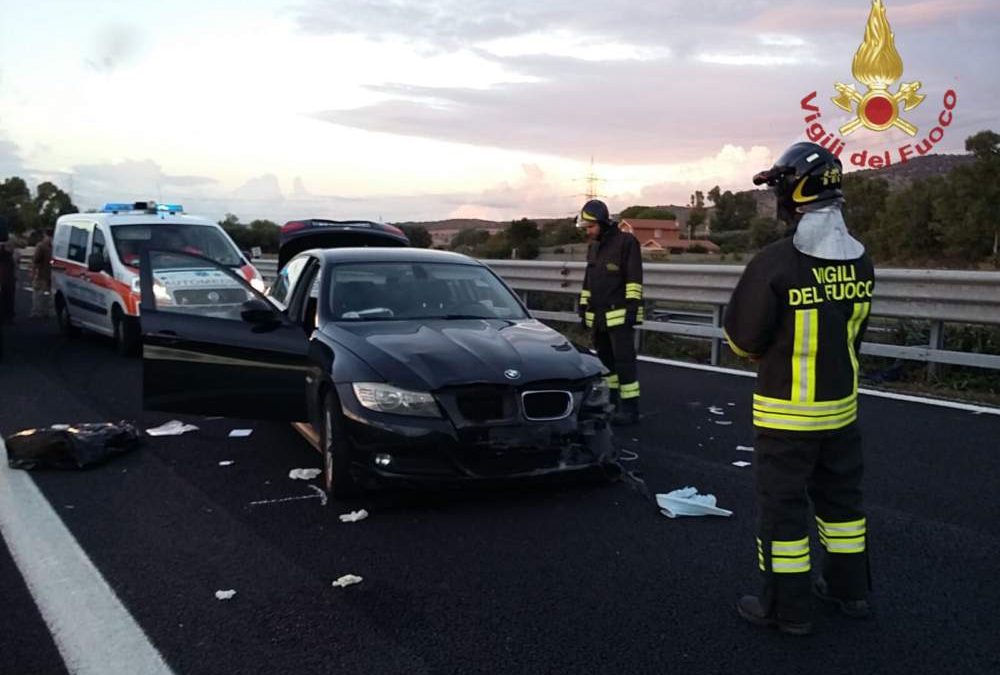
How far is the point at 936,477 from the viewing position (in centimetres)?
568

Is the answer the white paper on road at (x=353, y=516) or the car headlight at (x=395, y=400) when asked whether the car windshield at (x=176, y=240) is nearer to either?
the car headlight at (x=395, y=400)

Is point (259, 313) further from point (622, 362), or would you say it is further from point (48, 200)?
point (48, 200)

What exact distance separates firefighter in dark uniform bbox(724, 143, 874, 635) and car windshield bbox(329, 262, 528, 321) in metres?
2.96

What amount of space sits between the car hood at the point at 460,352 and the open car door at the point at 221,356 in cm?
49

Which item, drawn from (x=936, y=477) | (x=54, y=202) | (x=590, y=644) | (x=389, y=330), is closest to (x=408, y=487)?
(x=389, y=330)

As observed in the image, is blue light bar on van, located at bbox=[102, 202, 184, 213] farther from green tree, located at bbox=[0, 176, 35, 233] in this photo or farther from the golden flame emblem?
green tree, located at bbox=[0, 176, 35, 233]

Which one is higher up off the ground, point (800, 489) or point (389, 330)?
point (389, 330)

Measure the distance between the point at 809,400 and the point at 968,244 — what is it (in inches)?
2115

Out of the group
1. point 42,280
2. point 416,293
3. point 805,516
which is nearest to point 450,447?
point 416,293

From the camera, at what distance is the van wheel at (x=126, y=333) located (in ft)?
37.2

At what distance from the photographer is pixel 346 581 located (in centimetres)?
403

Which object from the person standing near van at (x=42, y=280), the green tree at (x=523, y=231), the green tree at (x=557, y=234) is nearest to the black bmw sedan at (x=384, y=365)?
the person standing near van at (x=42, y=280)

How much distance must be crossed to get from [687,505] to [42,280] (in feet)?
52.6

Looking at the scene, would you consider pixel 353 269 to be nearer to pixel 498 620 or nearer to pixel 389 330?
pixel 389 330
